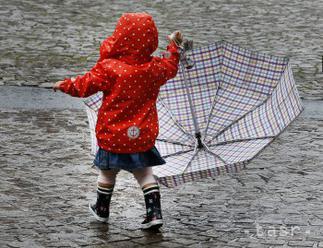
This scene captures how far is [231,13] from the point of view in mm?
15469

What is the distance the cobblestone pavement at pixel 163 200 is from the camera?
620cm

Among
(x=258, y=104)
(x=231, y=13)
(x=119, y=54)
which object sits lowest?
(x=231, y=13)

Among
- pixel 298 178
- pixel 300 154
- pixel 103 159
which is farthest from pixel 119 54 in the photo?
pixel 300 154

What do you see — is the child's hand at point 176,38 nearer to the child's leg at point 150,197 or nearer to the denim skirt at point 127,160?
the denim skirt at point 127,160

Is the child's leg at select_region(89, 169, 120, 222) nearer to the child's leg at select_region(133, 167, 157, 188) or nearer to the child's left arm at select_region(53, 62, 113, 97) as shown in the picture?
the child's leg at select_region(133, 167, 157, 188)

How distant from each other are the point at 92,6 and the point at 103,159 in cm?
985

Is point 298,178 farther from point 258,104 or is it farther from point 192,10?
point 192,10

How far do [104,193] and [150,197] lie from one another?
1.06 feet

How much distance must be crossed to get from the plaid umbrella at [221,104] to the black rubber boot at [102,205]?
292 millimetres

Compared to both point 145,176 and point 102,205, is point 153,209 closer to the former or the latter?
point 145,176

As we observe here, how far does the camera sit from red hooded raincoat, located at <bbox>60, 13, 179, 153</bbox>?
20.3ft

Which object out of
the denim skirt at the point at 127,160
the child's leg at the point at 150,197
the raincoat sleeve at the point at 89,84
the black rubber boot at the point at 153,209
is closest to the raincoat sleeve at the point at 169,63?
the raincoat sleeve at the point at 89,84

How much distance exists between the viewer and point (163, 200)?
23.4ft

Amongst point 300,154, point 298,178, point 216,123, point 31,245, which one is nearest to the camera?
point 31,245
